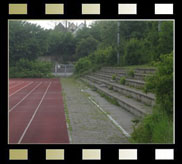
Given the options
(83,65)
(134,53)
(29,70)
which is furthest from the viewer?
(29,70)

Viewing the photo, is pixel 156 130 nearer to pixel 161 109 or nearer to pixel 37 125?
pixel 161 109

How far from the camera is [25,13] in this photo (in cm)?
393

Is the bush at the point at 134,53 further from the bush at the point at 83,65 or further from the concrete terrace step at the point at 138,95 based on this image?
the bush at the point at 83,65

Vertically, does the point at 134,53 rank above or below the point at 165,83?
above

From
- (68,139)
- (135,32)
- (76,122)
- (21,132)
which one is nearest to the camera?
(68,139)

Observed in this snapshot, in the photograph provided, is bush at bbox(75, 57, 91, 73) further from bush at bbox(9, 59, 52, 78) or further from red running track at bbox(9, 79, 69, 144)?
red running track at bbox(9, 79, 69, 144)

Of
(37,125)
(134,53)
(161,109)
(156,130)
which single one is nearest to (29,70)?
(134,53)

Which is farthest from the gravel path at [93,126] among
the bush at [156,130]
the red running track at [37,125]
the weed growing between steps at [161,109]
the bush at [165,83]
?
the bush at [165,83]

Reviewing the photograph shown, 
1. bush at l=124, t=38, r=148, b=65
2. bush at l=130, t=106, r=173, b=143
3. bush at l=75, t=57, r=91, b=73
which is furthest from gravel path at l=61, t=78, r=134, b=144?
bush at l=75, t=57, r=91, b=73

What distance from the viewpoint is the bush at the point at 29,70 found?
132ft

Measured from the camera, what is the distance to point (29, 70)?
1614 inches

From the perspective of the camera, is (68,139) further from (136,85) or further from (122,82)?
(122,82)
